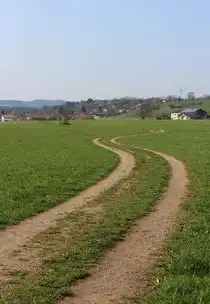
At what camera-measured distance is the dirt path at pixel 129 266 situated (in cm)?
855

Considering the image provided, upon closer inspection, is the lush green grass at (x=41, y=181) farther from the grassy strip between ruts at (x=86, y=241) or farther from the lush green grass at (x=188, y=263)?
the lush green grass at (x=188, y=263)

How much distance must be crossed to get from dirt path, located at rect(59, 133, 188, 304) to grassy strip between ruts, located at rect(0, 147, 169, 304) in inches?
9.9

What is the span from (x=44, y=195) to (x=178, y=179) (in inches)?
325

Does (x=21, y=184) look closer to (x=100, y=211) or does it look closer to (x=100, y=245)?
(x=100, y=211)

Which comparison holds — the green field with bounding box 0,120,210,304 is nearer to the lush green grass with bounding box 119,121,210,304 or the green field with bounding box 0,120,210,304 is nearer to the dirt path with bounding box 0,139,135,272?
the lush green grass with bounding box 119,121,210,304

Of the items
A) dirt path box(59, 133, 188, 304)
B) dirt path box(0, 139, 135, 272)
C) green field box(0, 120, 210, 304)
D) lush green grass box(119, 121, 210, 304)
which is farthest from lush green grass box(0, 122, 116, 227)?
lush green grass box(119, 121, 210, 304)

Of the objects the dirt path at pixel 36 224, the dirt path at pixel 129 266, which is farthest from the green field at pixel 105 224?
the dirt path at pixel 36 224

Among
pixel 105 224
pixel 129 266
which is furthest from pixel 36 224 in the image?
pixel 129 266

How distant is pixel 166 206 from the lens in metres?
17.1

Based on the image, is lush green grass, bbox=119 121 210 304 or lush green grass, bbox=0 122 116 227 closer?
lush green grass, bbox=119 121 210 304

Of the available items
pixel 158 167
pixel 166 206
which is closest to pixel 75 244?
pixel 166 206

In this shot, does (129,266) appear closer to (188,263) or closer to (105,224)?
(188,263)

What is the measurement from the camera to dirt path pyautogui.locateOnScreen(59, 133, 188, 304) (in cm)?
855

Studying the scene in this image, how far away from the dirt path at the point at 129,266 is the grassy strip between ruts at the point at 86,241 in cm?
25
